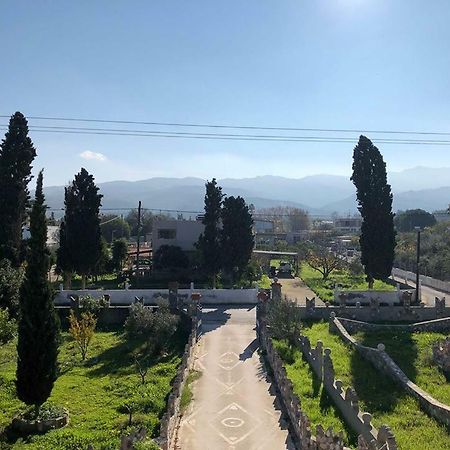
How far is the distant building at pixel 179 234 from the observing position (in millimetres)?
45938

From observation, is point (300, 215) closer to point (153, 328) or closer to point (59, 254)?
point (59, 254)

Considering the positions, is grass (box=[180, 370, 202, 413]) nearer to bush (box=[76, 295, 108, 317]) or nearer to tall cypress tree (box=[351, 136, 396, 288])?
bush (box=[76, 295, 108, 317])

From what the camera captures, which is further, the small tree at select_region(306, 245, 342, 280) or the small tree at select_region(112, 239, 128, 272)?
the small tree at select_region(112, 239, 128, 272)

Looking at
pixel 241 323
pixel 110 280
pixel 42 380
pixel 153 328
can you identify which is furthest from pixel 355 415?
pixel 110 280

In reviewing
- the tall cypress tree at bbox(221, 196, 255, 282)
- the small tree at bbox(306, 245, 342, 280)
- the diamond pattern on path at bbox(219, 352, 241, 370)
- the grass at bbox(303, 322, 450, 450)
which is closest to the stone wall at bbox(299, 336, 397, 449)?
the grass at bbox(303, 322, 450, 450)

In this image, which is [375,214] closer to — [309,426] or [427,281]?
[427,281]

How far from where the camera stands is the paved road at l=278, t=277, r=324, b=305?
1403 inches

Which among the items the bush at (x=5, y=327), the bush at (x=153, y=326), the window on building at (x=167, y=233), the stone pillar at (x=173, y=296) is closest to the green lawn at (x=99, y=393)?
the bush at (x=153, y=326)

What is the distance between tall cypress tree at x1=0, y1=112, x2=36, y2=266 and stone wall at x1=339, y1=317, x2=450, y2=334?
69.8 ft

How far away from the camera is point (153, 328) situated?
2412 centimetres

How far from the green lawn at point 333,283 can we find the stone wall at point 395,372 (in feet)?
32.3

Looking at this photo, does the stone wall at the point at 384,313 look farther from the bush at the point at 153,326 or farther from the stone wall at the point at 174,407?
the stone wall at the point at 174,407

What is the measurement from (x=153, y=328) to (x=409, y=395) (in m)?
11.8

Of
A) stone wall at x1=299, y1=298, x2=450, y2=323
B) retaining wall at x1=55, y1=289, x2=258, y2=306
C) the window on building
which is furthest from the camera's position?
the window on building
